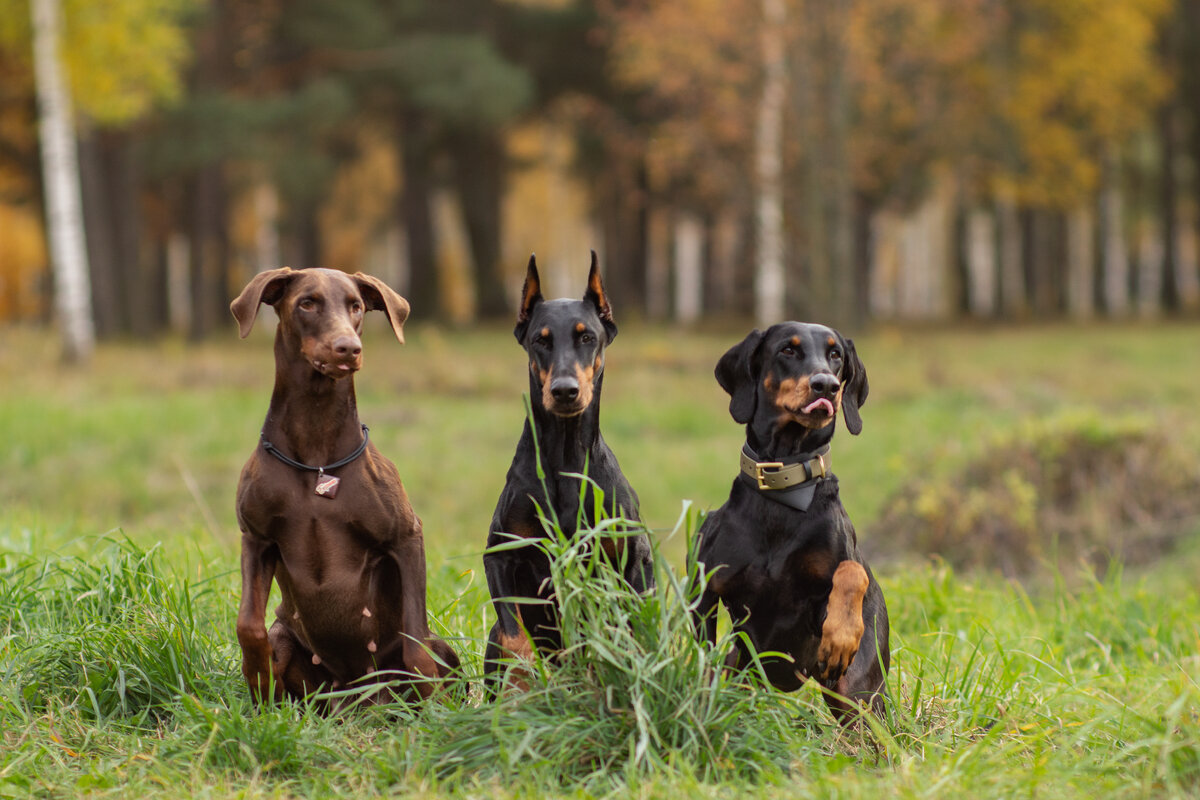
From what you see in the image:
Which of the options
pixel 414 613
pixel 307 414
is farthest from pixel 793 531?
pixel 307 414

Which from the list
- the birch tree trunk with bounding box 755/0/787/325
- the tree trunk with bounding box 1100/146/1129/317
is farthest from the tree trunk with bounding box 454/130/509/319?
the tree trunk with bounding box 1100/146/1129/317

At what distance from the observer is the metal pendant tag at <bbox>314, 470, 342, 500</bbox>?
3.79m

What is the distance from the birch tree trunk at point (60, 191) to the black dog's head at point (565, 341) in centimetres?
Answer: 1486

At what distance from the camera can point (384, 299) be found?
12.8ft

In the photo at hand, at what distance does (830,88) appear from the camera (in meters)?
21.3

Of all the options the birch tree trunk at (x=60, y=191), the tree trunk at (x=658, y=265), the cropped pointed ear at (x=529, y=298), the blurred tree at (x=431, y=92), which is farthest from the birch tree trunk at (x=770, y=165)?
the cropped pointed ear at (x=529, y=298)

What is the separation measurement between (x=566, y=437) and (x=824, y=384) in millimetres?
836

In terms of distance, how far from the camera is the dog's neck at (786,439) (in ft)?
12.9

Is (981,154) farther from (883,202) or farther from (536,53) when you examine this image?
(536,53)

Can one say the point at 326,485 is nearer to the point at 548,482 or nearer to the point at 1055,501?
the point at 548,482

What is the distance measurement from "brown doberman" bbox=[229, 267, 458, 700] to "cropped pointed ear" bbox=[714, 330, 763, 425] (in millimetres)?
1102

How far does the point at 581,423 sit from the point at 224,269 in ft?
89.5

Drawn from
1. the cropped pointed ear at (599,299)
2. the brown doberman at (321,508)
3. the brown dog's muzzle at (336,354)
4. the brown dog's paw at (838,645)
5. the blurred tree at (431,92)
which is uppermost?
the blurred tree at (431,92)

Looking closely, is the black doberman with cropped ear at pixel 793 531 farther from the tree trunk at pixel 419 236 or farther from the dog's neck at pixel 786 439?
the tree trunk at pixel 419 236
